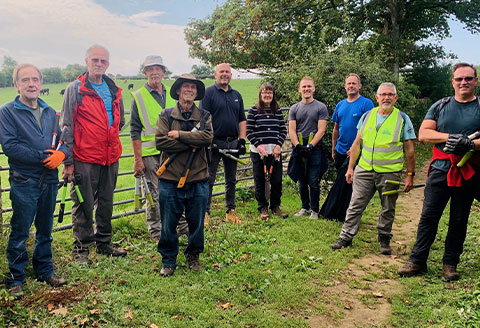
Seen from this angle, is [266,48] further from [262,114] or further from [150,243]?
[150,243]

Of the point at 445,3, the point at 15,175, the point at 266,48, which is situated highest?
the point at 445,3

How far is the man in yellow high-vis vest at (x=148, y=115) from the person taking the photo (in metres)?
5.31

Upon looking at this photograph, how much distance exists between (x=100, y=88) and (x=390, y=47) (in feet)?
43.5

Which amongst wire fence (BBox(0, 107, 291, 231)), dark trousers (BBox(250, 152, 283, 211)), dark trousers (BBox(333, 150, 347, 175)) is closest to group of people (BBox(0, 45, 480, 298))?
wire fence (BBox(0, 107, 291, 231))

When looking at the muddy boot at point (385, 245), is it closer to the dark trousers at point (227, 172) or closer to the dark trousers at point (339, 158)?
the dark trousers at point (339, 158)

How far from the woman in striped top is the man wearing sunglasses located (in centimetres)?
245

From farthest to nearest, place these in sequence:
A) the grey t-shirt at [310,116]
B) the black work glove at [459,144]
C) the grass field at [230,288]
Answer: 1. the grey t-shirt at [310,116]
2. the black work glove at [459,144]
3. the grass field at [230,288]

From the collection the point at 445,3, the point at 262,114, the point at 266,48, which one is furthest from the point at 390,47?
the point at 262,114

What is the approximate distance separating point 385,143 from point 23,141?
Answer: 4.10m

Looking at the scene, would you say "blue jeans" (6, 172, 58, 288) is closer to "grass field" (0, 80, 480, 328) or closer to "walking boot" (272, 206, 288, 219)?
"grass field" (0, 80, 480, 328)

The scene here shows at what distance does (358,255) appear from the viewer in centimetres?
532

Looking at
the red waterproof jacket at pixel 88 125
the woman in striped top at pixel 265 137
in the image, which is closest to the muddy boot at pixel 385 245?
the woman in striped top at pixel 265 137

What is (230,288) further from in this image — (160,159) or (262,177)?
(262,177)

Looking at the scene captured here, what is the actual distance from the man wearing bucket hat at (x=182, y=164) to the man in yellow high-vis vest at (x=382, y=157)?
2.09m
